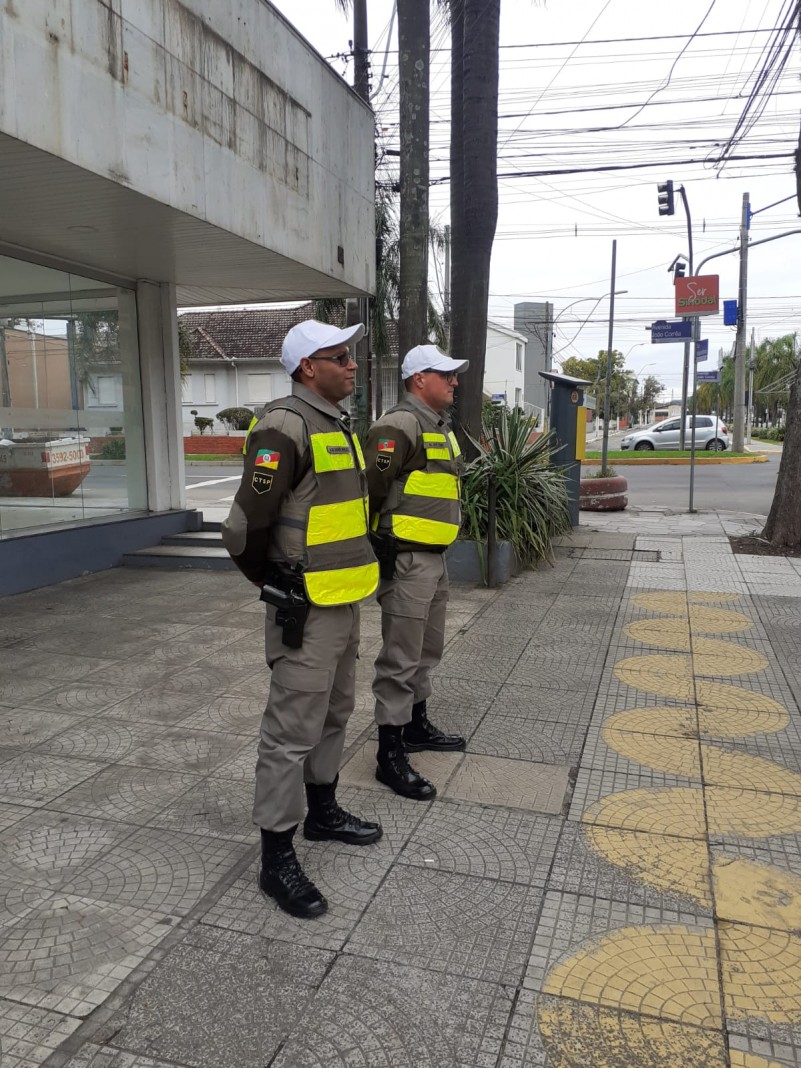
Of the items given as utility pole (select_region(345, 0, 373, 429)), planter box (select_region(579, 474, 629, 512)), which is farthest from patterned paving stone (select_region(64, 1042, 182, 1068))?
planter box (select_region(579, 474, 629, 512))

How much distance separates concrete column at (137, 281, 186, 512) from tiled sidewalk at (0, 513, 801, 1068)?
423 cm

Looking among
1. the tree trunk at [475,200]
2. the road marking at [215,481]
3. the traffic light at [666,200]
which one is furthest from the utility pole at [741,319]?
the tree trunk at [475,200]

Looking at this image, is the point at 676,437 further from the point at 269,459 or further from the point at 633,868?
the point at 269,459

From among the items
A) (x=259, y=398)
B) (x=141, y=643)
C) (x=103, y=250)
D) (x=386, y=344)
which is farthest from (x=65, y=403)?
(x=259, y=398)

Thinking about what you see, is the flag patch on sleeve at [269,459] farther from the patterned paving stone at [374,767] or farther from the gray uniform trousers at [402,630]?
the patterned paving stone at [374,767]

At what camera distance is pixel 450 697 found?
477 centimetres

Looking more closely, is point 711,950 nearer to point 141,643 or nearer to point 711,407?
point 141,643

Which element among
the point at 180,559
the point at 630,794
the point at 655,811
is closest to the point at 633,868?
the point at 655,811

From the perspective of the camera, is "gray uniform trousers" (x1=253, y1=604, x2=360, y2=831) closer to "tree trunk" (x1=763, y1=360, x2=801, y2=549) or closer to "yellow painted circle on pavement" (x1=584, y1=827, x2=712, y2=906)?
"yellow painted circle on pavement" (x1=584, y1=827, x2=712, y2=906)

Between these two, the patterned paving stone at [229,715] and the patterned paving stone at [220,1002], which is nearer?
the patterned paving stone at [220,1002]

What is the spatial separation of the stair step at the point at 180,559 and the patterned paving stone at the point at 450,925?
610 cm

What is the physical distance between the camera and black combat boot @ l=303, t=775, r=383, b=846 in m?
3.10

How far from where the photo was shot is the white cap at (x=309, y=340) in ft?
9.27

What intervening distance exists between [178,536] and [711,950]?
783 cm
